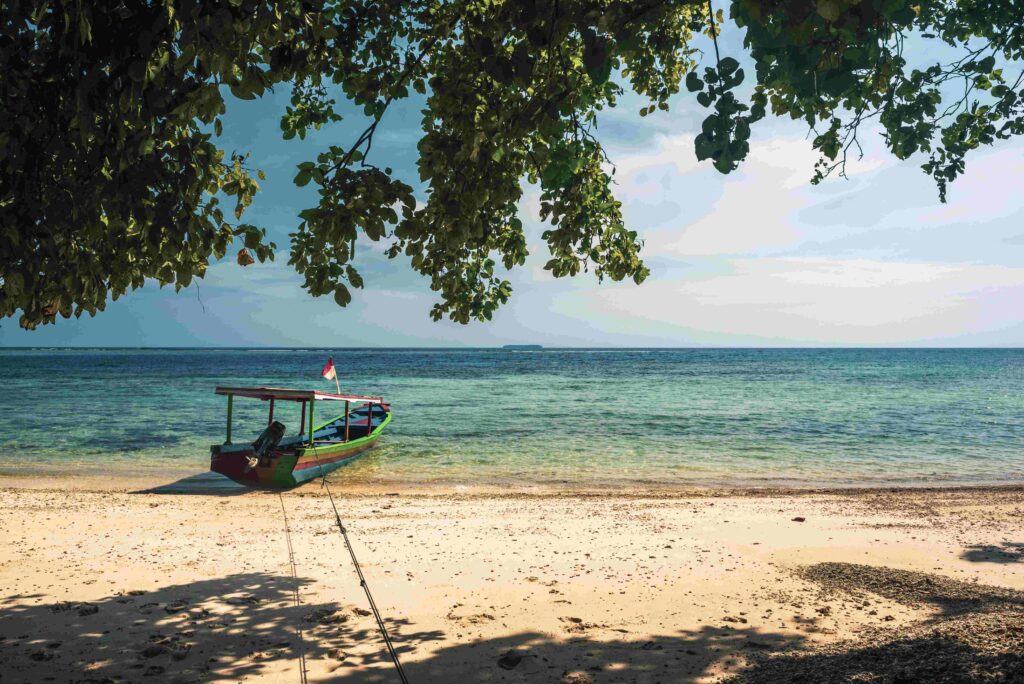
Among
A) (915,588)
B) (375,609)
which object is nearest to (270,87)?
(375,609)

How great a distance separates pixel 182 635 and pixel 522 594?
3517 mm

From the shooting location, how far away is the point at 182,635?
20.8ft

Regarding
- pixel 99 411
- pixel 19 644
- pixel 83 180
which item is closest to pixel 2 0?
pixel 83 180

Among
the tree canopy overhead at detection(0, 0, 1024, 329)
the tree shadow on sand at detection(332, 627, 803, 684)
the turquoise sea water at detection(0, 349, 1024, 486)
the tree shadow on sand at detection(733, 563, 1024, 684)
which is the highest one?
the tree canopy overhead at detection(0, 0, 1024, 329)

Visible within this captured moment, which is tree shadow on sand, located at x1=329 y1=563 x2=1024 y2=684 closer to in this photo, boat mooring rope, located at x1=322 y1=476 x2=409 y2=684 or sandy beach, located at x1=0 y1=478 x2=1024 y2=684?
sandy beach, located at x1=0 y1=478 x2=1024 y2=684

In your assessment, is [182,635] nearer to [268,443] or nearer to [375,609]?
[375,609]

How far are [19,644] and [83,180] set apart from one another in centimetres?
448

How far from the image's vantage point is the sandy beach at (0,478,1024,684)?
18.3 feet

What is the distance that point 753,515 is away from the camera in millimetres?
12133

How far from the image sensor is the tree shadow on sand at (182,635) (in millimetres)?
5629

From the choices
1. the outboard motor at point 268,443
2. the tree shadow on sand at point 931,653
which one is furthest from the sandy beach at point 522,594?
the outboard motor at point 268,443

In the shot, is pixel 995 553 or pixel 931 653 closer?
pixel 931 653

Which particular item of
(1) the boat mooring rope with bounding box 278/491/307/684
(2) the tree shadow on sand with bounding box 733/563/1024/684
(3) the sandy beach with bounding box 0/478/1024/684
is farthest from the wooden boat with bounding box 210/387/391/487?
(2) the tree shadow on sand with bounding box 733/563/1024/684

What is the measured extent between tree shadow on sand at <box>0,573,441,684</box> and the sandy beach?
3cm
